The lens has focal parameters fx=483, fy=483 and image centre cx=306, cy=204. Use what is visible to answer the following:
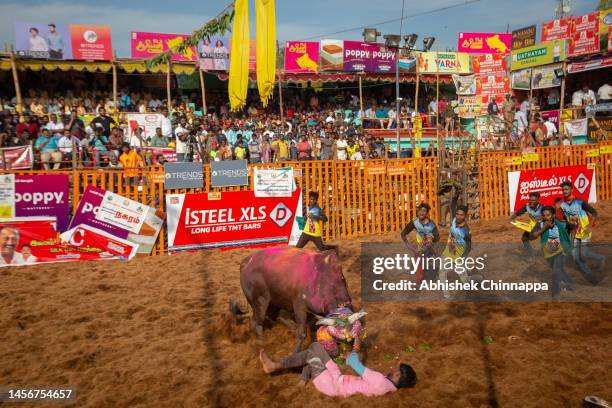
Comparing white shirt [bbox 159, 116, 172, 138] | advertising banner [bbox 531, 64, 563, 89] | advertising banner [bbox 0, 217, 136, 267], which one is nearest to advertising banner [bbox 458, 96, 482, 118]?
advertising banner [bbox 531, 64, 563, 89]

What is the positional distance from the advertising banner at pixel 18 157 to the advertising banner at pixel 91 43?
10475 millimetres

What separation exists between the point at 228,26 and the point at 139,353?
6274 millimetres

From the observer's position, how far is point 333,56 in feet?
87.5

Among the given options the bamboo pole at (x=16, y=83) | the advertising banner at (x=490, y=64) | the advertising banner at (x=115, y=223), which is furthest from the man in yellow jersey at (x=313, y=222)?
the advertising banner at (x=490, y=64)

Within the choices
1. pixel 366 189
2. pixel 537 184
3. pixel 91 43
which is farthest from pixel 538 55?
pixel 91 43

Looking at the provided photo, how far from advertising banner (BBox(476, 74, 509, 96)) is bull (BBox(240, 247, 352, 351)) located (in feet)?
78.4

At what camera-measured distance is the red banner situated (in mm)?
27453

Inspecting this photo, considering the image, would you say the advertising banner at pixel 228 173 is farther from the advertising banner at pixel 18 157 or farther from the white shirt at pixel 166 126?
the white shirt at pixel 166 126

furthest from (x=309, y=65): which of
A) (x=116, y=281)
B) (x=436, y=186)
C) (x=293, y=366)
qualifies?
(x=293, y=366)

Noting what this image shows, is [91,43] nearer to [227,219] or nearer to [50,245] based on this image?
[50,245]

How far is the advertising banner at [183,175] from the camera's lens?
11648mm

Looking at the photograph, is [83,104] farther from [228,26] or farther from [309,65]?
[228,26]

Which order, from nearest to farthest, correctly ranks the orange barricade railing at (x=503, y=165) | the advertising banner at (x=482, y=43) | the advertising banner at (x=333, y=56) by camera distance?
the orange barricade railing at (x=503, y=165), the advertising banner at (x=333, y=56), the advertising banner at (x=482, y=43)

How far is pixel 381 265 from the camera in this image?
33.8ft
